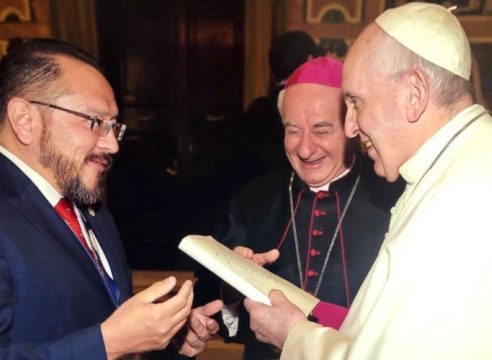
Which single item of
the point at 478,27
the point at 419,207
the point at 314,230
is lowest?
the point at 314,230

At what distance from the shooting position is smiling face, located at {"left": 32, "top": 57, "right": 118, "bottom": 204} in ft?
5.46

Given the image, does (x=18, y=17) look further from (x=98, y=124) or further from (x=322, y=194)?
(x=322, y=194)

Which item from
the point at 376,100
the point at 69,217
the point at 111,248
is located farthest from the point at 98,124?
the point at 376,100

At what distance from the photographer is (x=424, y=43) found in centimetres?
148

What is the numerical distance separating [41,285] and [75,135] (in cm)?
51

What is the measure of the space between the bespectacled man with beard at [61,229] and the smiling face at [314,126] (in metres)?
0.76

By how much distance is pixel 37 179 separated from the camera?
65.7 inches

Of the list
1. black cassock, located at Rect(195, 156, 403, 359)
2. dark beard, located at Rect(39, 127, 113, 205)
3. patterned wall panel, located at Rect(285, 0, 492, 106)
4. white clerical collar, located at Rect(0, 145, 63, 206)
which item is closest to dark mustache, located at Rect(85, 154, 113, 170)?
dark beard, located at Rect(39, 127, 113, 205)

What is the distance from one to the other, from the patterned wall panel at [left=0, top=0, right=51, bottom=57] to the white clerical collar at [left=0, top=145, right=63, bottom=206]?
130 inches

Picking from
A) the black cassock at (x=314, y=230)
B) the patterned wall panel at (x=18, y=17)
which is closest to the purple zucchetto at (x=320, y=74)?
the black cassock at (x=314, y=230)

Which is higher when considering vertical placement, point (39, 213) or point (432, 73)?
point (432, 73)

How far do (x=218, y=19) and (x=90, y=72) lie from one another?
129 inches

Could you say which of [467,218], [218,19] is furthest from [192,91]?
[467,218]

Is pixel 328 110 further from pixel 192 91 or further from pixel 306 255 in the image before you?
pixel 192 91
